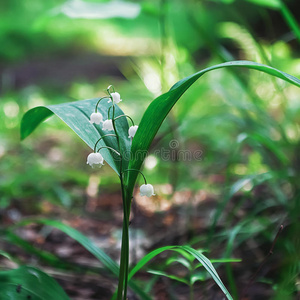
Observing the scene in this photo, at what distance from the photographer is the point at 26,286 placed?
567 millimetres

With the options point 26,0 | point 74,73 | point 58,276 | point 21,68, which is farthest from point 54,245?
point 26,0

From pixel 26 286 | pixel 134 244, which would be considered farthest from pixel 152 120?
pixel 134 244

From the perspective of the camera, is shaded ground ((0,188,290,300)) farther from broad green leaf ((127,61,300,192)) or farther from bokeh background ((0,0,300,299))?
broad green leaf ((127,61,300,192))

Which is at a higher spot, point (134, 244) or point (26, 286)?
point (134, 244)

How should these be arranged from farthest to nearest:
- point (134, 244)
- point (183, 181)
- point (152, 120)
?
point (183, 181) < point (134, 244) < point (152, 120)

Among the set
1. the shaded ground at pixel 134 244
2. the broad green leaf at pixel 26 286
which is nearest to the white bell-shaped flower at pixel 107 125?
the broad green leaf at pixel 26 286

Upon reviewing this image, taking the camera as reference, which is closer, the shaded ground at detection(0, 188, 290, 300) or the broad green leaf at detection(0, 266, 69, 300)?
the broad green leaf at detection(0, 266, 69, 300)

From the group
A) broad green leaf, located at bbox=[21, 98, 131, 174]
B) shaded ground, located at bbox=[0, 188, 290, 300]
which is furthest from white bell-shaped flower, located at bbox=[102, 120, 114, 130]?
shaded ground, located at bbox=[0, 188, 290, 300]

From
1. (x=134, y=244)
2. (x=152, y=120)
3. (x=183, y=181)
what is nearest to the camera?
(x=152, y=120)

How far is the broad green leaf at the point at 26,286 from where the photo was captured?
550mm

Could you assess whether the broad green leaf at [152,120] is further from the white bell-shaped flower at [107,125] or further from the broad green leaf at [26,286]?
the broad green leaf at [26,286]

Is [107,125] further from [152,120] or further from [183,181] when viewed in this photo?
[183,181]

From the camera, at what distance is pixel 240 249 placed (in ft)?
3.39

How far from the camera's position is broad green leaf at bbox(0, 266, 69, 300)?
550 mm
